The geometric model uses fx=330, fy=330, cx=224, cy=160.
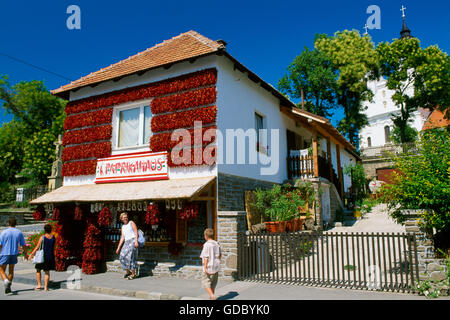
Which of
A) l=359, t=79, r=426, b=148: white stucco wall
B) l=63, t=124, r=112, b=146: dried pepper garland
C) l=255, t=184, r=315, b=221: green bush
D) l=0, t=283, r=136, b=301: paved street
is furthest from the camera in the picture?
l=359, t=79, r=426, b=148: white stucco wall

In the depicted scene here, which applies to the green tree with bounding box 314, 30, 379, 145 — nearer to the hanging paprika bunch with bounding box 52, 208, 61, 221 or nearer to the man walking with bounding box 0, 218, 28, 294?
the hanging paprika bunch with bounding box 52, 208, 61, 221

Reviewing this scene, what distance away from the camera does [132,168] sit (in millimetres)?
10969

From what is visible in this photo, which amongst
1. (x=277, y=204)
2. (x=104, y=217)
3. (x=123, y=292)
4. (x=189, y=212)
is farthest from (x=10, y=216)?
(x=277, y=204)

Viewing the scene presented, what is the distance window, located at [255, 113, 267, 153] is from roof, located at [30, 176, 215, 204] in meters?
3.71

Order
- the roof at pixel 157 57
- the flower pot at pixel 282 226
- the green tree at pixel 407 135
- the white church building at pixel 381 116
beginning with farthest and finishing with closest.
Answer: the white church building at pixel 381 116
the green tree at pixel 407 135
the flower pot at pixel 282 226
the roof at pixel 157 57

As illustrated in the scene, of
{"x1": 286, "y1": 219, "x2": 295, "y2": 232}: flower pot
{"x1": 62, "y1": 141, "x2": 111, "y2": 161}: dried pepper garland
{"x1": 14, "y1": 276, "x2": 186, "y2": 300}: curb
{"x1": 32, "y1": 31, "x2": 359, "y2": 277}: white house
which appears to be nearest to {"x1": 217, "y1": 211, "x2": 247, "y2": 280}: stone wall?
{"x1": 32, "y1": 31, "x2": 359, "y2": 277}: white house

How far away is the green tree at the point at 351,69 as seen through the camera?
30797mm

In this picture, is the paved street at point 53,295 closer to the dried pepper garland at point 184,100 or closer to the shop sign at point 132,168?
the shop sign at point 132,168

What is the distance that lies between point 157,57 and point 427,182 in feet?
29.0

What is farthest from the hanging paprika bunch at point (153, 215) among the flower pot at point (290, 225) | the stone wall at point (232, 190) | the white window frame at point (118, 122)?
the flower pot at point (290, 225)

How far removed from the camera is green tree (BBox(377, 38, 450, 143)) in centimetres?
3002

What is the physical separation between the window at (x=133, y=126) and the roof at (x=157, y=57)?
127cm

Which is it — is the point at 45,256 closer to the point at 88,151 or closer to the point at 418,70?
the point at 88,151

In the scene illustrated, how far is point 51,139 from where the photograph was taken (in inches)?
1292
